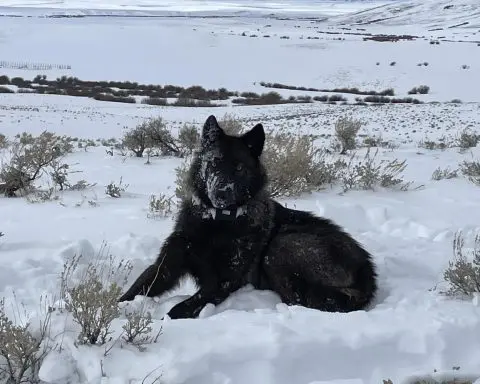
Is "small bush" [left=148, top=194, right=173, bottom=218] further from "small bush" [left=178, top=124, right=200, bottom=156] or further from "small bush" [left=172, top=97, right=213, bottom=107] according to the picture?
"small bush" [left=172, top=97, right=213, bottom=107]

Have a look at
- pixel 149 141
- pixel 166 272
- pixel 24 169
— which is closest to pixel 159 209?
pixel 166 272

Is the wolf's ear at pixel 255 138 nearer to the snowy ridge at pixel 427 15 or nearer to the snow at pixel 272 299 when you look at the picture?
the snow at pixel 272 299

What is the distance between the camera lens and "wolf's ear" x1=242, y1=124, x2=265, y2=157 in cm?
484

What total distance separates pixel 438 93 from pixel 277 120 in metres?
16.8

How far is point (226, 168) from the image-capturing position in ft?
15.1

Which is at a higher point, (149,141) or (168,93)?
(149,141)

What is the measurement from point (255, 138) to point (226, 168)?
0.45 m

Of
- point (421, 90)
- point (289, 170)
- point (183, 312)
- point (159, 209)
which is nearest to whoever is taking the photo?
point (183, 312)

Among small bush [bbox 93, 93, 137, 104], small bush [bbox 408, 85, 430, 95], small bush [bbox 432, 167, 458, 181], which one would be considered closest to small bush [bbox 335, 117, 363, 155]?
small bush [bbox 432, 167, 458, 181]

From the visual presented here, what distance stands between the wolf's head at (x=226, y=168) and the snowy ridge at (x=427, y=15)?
9273 centimetres

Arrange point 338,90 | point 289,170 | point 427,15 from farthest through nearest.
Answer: point 427,15, point 338,90, point 289,170

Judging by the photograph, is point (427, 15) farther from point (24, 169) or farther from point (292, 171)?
point (24, 169)

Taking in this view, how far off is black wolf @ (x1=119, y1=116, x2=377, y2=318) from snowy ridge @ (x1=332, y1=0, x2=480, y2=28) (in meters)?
92.9

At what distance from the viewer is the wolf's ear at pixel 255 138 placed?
15.9 feet
